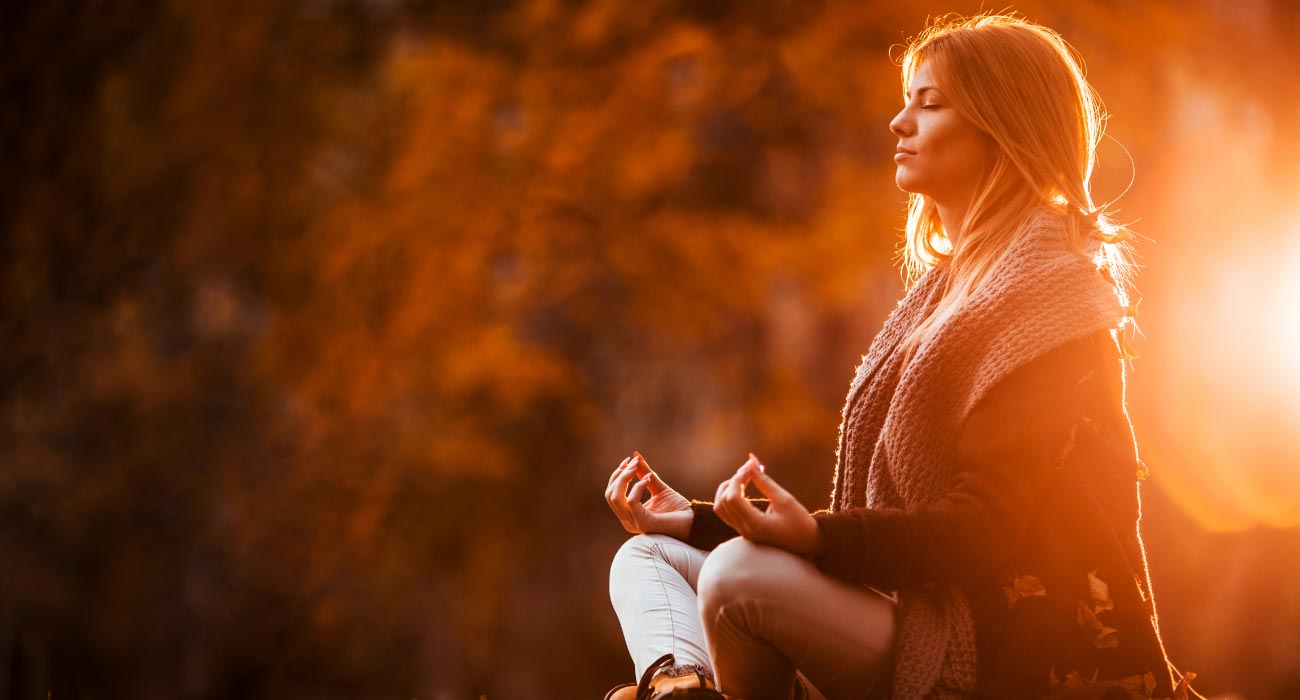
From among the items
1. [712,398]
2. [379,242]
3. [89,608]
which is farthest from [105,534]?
[712,398]

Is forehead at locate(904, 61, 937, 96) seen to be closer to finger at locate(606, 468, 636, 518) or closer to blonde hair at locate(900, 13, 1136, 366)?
blonde hair at locate(900, 13, 1136, 366)

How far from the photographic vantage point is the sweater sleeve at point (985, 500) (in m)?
1.63

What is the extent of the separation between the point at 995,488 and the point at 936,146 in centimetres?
57

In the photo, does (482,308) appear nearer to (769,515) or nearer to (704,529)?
(704,529)

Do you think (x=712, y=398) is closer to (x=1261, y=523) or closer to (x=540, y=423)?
(x=540, y=423)

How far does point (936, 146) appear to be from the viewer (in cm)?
198

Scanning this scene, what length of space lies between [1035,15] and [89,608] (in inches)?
196

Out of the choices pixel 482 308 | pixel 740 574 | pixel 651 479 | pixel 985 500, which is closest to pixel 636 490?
pixel 651 479

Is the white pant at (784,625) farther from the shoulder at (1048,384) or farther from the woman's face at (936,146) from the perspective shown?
the woman's face at (936,146)

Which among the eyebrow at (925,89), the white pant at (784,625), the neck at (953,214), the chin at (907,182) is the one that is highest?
the eyebrow at (925,89)

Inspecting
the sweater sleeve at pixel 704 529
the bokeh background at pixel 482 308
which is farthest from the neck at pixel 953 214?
the bokeh background at pixel 482 308

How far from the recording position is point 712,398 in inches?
227

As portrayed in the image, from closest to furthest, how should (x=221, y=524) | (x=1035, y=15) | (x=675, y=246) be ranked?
1. (x=1035, y=15)
2. (x=675, y=246)
3. (x=221, y=524)

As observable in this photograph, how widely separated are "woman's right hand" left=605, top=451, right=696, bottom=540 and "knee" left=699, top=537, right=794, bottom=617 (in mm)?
397
